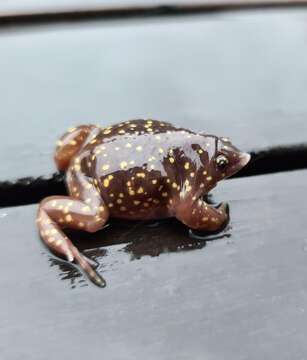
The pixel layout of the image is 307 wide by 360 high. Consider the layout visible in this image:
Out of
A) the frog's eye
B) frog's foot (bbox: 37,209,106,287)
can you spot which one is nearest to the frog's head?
the frog's eye

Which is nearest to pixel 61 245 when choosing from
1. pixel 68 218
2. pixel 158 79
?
pixel 68 218

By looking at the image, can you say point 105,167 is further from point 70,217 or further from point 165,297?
point 165,297

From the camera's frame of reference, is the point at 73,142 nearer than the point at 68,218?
No

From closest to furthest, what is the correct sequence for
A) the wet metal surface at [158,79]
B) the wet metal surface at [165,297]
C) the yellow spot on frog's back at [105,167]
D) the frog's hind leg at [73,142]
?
the wet metal surface at [165,297] < the yellow spot on frog's back at [105,167] < the frog's hind leg at [73,142] < the wet metal surface at [158,79]

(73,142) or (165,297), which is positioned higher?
(73,142)

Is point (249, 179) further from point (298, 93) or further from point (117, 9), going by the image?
point (117, 9)

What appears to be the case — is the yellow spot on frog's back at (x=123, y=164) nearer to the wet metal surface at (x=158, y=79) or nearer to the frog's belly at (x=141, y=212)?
the frog's belly at (x=141, y=212)

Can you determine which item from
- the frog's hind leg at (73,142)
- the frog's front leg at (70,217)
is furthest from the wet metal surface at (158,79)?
the frog's front leg at (70,217)
